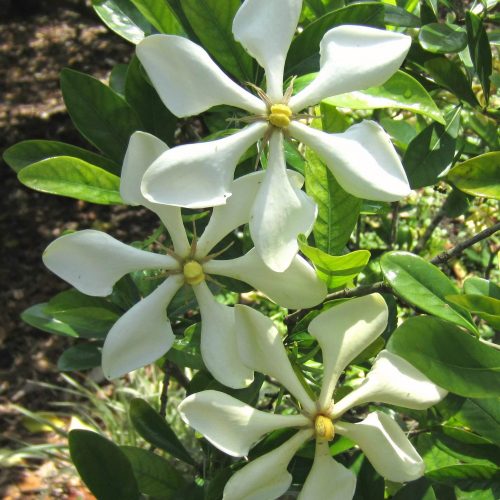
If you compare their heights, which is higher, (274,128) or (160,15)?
(160,15)

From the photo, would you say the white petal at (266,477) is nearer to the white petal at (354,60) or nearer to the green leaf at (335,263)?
the green leaf at (335,263)

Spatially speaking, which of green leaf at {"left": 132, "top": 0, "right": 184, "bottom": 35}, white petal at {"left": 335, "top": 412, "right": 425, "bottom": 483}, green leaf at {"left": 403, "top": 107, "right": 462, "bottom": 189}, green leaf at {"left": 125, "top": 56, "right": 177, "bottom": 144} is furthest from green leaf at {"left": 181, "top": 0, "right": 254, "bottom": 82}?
white petal at {"left": 335, "top": 412, "right": 425, "bottom": 483}

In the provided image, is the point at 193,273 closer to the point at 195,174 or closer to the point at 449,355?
the point at 195,174

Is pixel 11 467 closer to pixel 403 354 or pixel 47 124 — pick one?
pixel 47 124

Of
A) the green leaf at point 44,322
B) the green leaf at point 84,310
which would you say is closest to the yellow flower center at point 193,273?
the green leaf at point 84,310

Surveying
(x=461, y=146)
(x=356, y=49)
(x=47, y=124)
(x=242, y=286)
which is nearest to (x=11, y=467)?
(x=47, y=124)

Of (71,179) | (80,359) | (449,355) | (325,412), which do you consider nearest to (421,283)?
(449,355)
